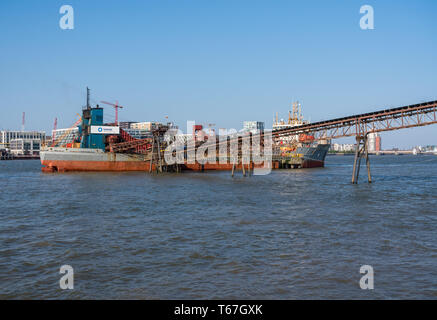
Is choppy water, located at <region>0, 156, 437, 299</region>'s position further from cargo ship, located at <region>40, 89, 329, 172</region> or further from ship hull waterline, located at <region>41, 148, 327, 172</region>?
ship hull waterline, located at <region>41, 148, 327, 172</region>

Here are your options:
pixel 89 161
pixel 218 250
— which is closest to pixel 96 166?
pixel 89 161

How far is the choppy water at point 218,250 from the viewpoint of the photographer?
34.8ft

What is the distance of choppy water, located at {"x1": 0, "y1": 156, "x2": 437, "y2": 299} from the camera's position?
10602mm

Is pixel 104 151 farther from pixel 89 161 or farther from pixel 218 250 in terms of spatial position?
pixel 218 250

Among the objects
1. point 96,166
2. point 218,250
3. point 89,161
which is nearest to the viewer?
point 218,250

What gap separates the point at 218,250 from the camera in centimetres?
1441

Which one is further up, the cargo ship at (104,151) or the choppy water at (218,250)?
the cargo ship at (104,151)

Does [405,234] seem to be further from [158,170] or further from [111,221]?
[158,170]

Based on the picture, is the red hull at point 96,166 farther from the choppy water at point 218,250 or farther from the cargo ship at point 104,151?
the choppy water at point 218,250

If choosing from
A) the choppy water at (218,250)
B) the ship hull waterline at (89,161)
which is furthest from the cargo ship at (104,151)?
the choppy water at (218,250)

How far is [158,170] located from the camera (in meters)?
71.8

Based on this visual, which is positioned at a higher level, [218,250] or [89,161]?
[89,161]

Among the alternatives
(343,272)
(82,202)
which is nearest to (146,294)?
(343,272)

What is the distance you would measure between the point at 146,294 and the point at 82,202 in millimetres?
19955
